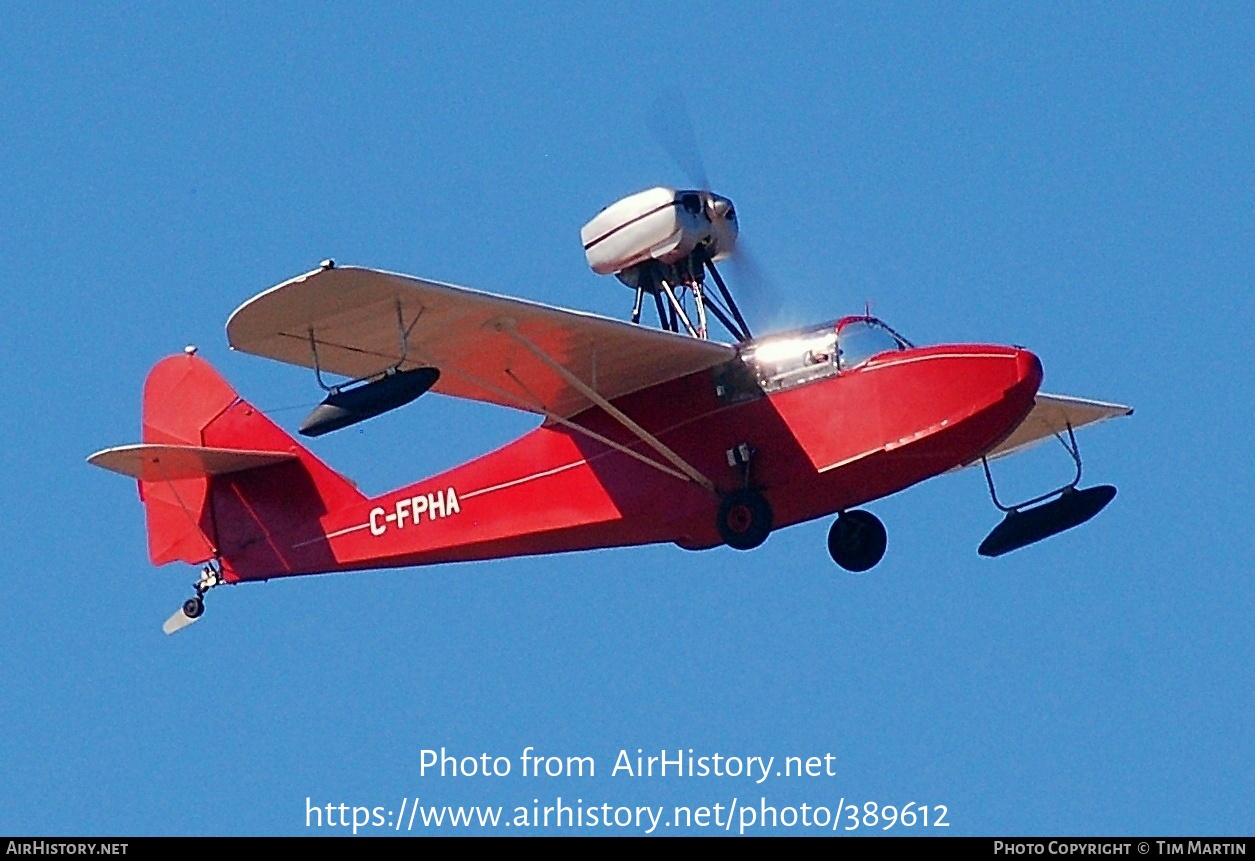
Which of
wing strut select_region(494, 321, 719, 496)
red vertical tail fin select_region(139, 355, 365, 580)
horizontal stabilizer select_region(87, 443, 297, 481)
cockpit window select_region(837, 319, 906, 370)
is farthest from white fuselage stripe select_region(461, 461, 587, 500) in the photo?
cockpit window select_region(837, 319, 906, 370)

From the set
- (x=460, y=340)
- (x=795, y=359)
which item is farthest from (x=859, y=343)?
(x=460, y=340)

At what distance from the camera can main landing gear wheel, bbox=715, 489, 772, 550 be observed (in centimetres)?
1989

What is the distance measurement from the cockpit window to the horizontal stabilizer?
221 inches

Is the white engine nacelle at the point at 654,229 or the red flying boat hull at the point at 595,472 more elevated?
the white engine nacelle at the point at 654,229

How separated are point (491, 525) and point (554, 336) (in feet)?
7.17

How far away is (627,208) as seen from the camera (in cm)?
2095

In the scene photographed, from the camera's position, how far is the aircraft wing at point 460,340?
60.0 feet

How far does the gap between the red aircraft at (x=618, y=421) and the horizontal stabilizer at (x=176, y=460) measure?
0.07 feet

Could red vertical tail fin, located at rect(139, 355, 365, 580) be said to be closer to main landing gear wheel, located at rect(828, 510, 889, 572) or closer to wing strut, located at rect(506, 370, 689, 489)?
wing strut, located at rect(506, 370, 689, 489)

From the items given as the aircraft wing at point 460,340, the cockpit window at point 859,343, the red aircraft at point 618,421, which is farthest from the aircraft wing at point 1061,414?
the aircraft wing at point 460,340

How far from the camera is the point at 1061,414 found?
22281mm

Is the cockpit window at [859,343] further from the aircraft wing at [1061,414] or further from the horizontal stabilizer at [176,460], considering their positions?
the horizontal stabilizer at [176,460]
